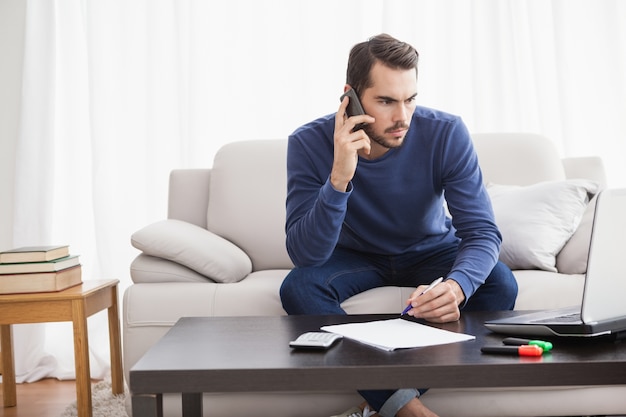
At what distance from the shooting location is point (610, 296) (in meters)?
1.24

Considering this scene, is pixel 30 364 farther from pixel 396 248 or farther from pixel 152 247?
pixel 396 248

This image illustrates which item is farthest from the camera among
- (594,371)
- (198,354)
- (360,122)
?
(360,122)

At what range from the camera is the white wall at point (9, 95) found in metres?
3.44

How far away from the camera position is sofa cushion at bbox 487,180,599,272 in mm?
2379

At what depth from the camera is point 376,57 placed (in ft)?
6.38


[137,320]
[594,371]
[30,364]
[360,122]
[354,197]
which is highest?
[360,122]

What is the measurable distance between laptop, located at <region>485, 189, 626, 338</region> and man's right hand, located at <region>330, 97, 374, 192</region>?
0.64 m

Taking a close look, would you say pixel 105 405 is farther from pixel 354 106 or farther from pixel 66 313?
pixel 354 106

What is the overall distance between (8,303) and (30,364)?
3.69 feet

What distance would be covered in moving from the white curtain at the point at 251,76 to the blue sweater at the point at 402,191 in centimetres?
132

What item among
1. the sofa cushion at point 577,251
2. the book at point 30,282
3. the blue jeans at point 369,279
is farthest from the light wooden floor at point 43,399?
the sofa cushion at point 577,251

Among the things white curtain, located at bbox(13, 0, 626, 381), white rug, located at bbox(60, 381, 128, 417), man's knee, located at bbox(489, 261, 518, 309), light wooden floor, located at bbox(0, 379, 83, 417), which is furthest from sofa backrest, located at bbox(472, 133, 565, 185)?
light wooden floor, located at bbox(0, 379, 83, 417)

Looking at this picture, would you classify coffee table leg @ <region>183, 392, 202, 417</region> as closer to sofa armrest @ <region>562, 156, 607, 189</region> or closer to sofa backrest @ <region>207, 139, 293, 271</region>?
sofa backrest @ <region>207, 139, 293, 271</region>

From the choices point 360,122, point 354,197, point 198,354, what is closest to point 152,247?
point 354,197
